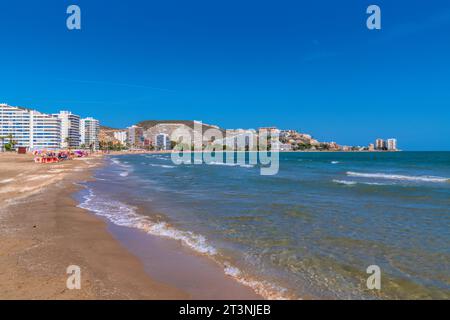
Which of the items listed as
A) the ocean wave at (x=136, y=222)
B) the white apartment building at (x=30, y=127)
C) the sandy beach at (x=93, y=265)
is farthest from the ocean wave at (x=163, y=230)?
the white apartment building at (x=30, y=127)

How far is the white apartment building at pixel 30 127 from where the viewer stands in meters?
151

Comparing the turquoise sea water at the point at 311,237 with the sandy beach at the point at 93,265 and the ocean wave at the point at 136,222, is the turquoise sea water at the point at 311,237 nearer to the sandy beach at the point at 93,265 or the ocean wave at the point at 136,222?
the ocean wave at the point at 136,222

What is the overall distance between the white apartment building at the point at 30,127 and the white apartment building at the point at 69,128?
15.3 meters

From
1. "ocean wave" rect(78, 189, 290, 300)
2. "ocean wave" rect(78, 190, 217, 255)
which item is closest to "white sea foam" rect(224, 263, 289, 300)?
"ocean wave" rect(78, 189, 290, 300)

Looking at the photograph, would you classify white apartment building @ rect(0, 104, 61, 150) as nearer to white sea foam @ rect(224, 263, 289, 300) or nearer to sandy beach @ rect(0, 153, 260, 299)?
sandy beach @ rect(0, 153, 260, 299)

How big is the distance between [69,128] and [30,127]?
25497 mm

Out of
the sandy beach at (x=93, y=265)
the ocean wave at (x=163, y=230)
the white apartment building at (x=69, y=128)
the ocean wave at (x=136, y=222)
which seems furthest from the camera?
the white apartment building at (x=69, y=128)

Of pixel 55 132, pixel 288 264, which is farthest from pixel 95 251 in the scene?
pixel 55 132

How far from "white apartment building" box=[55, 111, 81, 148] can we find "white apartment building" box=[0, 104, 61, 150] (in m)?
15.3

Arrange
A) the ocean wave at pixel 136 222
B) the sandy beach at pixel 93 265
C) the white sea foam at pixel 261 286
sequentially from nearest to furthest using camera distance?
the sandy beach at pixel 93 265 → the white sea foam at pixel 261 286 → the ocean wave at pixel 136 222

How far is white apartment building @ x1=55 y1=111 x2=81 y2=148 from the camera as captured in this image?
173m

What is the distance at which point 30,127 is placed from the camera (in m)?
152
